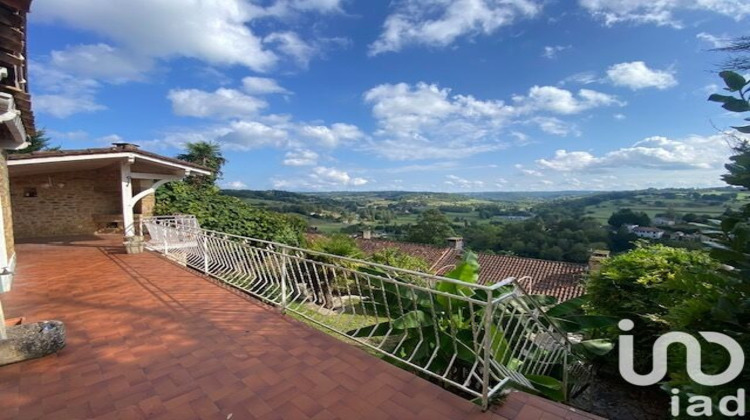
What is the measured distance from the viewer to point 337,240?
11.6 meters

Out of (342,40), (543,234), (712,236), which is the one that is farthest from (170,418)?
(543,234)

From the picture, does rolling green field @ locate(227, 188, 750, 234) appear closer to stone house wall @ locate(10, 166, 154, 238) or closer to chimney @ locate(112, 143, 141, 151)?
stone house wall @ locate(10, 166, 154, 238)

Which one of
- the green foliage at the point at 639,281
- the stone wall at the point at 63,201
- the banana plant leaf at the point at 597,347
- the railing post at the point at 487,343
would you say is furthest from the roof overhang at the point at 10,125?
the stone wall at the point at 63,201

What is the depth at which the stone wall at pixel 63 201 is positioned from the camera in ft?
36.5

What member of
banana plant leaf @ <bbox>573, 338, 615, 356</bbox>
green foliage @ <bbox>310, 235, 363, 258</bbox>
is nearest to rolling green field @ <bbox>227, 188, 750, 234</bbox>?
banana plant leaf @ <bbox>573, 338, 615, 356</bbox>

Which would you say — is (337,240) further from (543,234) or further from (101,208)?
(543,234)

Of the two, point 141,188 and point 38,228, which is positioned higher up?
point 141,188

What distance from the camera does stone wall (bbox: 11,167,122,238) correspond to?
11.1m

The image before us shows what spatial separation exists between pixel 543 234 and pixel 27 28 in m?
30.7

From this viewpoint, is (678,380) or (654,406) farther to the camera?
(654,406)

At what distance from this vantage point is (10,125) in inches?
171

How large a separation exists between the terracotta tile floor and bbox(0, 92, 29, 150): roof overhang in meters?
2.39

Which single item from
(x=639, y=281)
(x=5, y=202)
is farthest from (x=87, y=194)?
(x=639, y=281)

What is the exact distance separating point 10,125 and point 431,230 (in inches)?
1465
